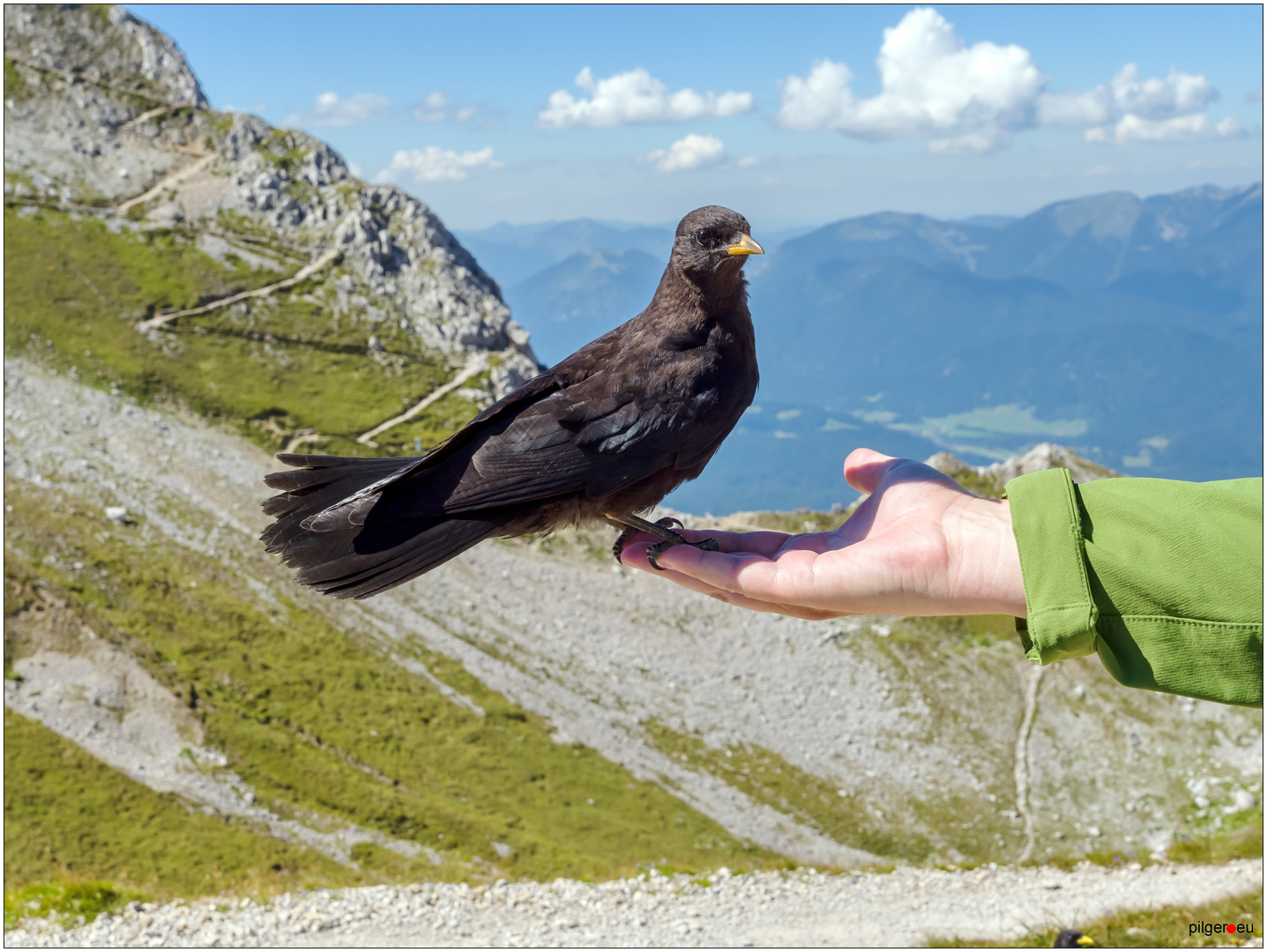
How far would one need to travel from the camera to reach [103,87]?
84.4 metres

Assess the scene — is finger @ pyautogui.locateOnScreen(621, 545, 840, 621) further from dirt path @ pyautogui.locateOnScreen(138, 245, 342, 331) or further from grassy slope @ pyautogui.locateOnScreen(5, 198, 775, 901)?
dirt path @ pyautogui.locateOnScreen(138, 245, 342, 331)

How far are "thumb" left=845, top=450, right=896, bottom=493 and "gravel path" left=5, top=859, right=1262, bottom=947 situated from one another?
14.6m

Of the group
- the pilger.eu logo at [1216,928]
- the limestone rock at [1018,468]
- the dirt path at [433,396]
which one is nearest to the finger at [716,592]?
the pilger.eu logo at [1216,928]

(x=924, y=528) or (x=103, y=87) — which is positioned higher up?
(x=103, y=87)

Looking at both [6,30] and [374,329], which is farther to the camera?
[6,30]

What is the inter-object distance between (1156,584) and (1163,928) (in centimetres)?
1410

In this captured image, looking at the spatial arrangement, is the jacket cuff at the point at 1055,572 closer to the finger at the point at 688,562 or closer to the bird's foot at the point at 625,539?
the finger at the point at 688,562

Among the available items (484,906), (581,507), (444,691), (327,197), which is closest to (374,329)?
(327,197)

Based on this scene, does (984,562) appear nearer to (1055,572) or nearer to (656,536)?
(1055,572)

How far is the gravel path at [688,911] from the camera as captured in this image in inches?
718

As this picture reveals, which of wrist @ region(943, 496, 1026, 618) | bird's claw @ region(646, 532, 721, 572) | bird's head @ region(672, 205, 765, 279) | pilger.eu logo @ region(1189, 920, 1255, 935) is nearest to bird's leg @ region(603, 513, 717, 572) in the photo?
bird's claw @ region(646, 532, 721, 572)

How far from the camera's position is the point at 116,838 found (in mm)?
26703

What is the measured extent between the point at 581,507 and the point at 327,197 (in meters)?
83.1

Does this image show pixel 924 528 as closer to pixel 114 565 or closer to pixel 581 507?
pixel 581 507
